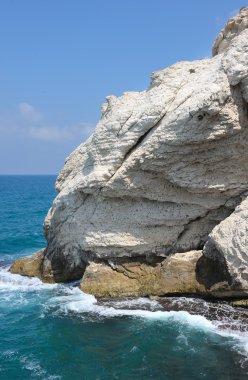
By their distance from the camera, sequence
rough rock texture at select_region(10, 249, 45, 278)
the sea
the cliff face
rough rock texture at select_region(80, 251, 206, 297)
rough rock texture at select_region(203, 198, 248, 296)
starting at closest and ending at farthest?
the sea → rough rock texture at select_region(203, 198, 248, 296) → the cliff face → rough rock texture at select_region(80, 251, 206, 297) → rough rock texture at select_region(10, 249, 45, 278)

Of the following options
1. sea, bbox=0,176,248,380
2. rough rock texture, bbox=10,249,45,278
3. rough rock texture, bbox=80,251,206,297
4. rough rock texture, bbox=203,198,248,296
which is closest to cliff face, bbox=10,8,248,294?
rough rock texture, bbox=203,198,248,296

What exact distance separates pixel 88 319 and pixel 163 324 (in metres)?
3.95

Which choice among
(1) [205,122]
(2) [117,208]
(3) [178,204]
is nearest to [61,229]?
(2) [117,208]

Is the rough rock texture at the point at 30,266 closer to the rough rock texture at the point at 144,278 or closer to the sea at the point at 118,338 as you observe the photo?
Result: the sea at the point at 118,338

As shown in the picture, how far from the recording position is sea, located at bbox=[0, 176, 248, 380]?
16812 millimetres

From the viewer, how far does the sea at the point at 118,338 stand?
16812 mm

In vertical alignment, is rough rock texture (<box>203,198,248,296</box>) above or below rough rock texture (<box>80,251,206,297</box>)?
above

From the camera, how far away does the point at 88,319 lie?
21.9 meters

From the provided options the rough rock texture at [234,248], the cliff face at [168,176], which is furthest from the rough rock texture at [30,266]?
the rough rock texture at [234,248]

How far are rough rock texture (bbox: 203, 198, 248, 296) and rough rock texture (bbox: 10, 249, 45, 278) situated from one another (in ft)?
44.4

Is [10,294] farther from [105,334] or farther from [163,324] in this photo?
[163,324]

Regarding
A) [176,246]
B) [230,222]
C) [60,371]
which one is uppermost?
[230,222]

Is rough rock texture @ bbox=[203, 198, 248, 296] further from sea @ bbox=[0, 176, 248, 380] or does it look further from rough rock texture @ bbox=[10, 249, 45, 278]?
rough rock texture @ bbox=[10, 249, 45, 278]

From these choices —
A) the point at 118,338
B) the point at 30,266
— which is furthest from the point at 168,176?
the point at 30,266
